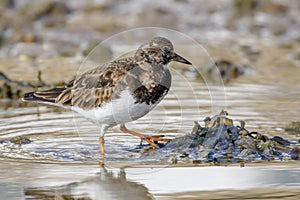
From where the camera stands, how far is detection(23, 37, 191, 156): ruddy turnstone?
20.9 feet

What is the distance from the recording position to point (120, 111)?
637cm

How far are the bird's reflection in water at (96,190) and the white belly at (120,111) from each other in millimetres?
714

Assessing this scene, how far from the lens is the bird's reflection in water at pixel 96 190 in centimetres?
526

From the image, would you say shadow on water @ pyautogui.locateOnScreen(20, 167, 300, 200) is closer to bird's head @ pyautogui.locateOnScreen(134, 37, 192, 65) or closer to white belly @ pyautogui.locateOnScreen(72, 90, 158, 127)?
white belly @ pyautogui.locateOnScreen(72, 90, 158, 127)

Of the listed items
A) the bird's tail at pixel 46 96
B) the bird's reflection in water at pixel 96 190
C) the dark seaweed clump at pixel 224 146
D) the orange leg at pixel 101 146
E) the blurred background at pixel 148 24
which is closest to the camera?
the bird's reflection in water at pixel 96 190

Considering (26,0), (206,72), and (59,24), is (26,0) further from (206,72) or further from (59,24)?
(206,72)

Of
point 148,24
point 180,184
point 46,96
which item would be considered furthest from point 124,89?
point 148,24

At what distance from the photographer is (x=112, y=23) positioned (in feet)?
44.0

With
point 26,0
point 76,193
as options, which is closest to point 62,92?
point 76,193

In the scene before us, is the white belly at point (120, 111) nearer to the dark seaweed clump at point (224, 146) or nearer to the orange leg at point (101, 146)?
the orange leg at point (101, 146)

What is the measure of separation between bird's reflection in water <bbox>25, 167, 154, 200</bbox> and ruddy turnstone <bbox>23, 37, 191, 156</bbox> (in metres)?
0.77

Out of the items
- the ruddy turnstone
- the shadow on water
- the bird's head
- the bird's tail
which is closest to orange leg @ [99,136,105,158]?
the ruddy turnstone

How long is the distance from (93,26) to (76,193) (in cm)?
821

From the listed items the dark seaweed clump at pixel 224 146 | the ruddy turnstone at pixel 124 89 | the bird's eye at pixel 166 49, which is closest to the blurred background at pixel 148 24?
the ruddy turnstone at pixel 124 89
